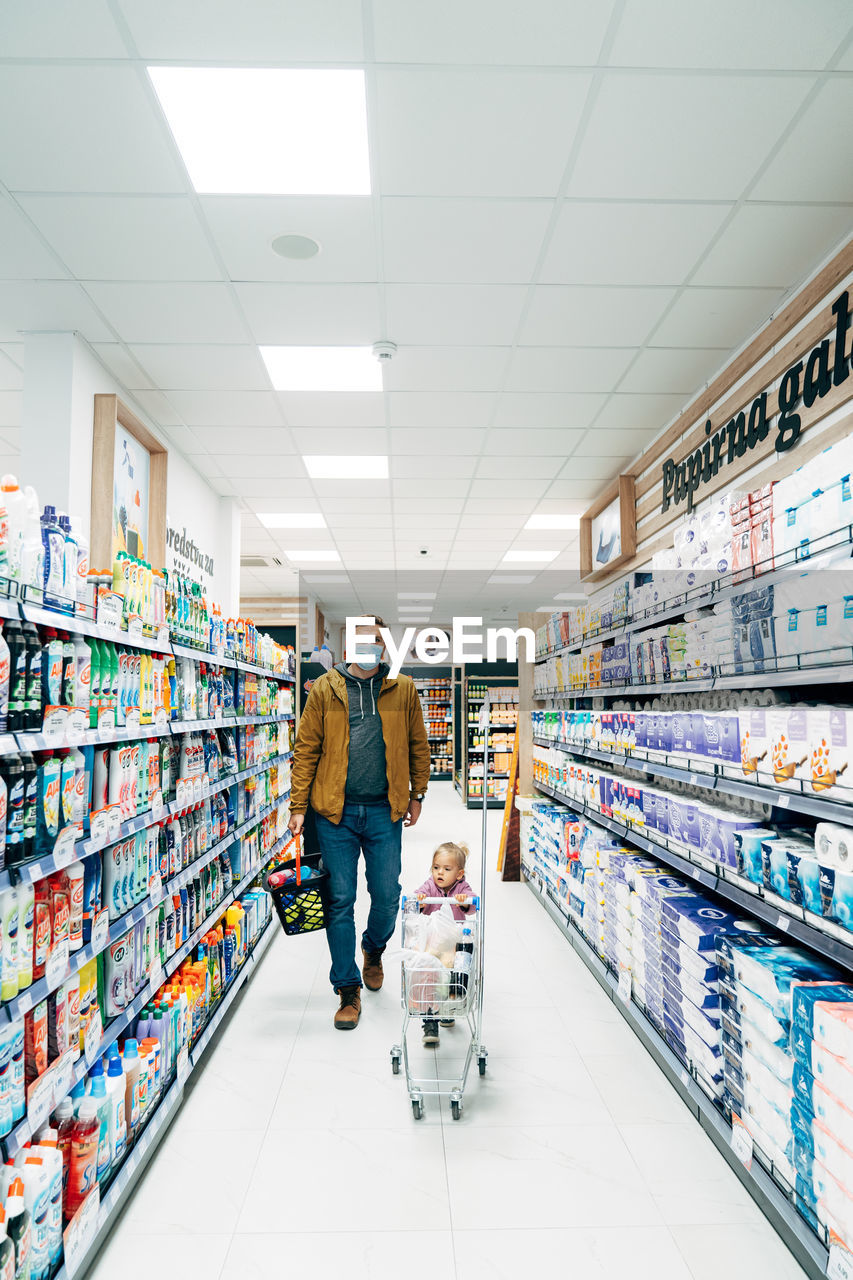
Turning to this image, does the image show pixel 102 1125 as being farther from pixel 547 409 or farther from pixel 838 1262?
pixel 547 409

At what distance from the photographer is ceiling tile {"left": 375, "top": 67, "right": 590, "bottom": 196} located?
251 centimetres

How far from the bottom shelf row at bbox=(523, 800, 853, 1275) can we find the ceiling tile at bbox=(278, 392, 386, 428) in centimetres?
332

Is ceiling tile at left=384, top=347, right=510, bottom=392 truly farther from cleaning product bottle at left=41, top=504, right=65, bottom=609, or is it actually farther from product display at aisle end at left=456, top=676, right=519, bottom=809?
product display at aisle end at left=456, top=676, right=519, bottom=809

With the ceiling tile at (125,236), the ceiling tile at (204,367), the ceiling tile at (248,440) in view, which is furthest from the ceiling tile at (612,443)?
the ceiling tile at (125,236)

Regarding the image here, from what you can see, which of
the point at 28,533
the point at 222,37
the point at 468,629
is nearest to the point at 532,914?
the point at 28,533

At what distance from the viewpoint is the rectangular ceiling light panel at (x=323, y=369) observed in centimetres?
453

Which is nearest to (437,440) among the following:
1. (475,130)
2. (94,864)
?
(475,130)

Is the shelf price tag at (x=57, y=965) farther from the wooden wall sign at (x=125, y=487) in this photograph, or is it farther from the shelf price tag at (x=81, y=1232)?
the wooden wall sign at (x=125, y=487)

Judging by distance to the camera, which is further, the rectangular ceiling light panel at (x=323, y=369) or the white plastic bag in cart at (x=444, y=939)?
the rectangular ceiling light panel at (x=323, y=369)

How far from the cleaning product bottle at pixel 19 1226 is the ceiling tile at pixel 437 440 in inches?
194

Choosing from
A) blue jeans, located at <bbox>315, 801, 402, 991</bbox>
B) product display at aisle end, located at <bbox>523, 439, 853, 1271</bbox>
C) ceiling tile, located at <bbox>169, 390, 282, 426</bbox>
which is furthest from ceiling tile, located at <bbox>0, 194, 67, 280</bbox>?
product display at aisle end, located at <bbox>523, 439, 853, 1271</bbox>

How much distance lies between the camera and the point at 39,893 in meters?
2.06

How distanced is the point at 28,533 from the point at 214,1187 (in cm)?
209

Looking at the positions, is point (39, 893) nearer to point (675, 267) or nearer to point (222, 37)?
point (222, 37)
